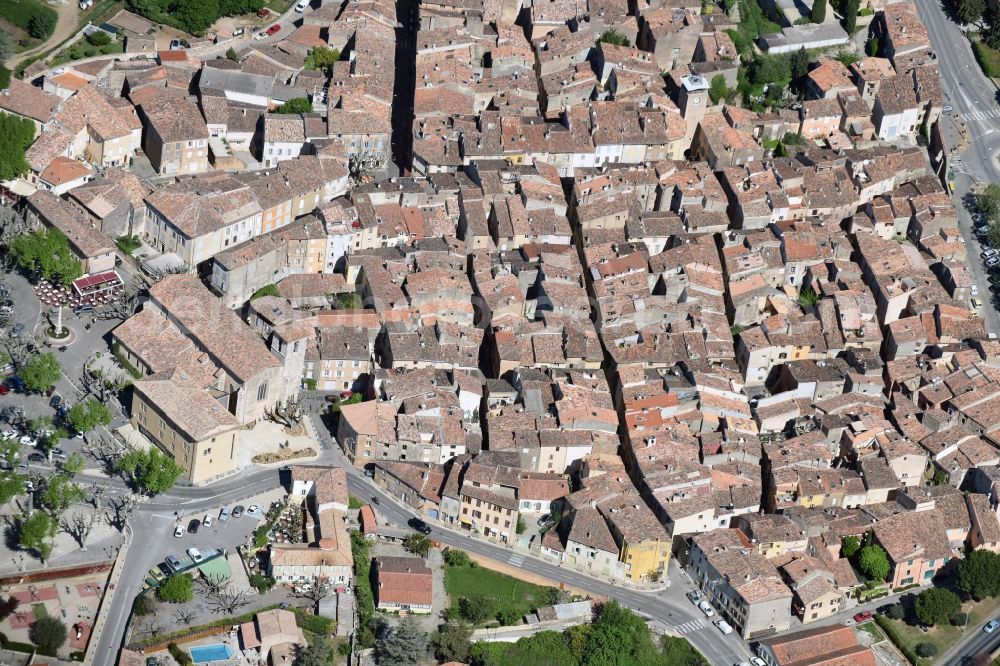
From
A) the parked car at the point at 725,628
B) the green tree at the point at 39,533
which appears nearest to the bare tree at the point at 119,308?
the green tree at the point at 39,533

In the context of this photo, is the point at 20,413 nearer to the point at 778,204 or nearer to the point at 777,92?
the point at 778,204

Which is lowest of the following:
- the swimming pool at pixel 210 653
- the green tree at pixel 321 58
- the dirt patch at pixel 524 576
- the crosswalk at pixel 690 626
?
the crosswalk at pixel 690 626

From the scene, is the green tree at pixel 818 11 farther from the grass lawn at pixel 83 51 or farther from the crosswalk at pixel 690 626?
the crosswalk at pixel 690 626

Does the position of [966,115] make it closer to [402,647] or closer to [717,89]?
[717,89]

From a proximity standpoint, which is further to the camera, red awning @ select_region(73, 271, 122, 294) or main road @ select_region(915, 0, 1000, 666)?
main road @ select_region(915, 0, 1000, 666)

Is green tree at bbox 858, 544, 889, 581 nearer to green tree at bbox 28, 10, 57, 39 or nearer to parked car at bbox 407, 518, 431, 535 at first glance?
parked car at bbox 407, 518, 431, 535

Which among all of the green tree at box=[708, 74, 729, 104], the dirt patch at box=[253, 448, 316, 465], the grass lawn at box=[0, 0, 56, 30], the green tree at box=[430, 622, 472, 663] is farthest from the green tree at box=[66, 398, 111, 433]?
the green tree at box=[708, 74, 729, 104]

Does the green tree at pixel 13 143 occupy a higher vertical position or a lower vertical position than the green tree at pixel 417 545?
higher
